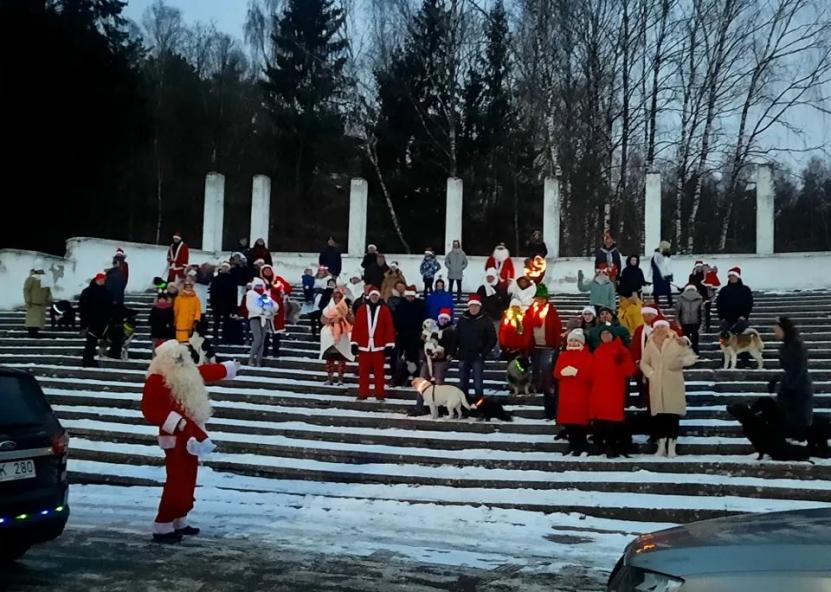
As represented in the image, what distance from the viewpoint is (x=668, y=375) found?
11.1 m

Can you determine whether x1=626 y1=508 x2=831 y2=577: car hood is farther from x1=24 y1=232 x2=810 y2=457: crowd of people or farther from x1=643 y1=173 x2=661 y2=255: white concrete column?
x1=643 y1=173 x2=661 y2=255: white concrete column

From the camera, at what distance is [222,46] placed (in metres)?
54.8

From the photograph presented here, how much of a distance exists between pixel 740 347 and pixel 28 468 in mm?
11820

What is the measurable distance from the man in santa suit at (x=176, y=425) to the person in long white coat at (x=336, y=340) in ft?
23.0

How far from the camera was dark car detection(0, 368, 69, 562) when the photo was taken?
250 inches

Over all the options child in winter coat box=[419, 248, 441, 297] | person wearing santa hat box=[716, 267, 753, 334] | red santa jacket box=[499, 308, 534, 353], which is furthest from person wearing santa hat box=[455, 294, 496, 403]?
child in winter coat box=[419, 248, 441, 297]

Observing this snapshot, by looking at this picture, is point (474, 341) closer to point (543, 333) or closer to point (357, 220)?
point (543, 333)

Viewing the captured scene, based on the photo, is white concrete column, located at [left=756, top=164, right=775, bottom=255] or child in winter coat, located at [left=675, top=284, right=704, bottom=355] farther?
white concrete column, located at [left=756, top=164, right=775, bottom=255]

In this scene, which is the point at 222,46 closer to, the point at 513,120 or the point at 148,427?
the point at 513,120

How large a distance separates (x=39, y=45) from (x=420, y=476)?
25.9 m

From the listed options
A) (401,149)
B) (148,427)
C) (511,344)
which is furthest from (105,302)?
(401,149)

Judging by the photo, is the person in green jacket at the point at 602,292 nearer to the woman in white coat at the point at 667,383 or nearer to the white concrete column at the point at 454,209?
the woman in white coat at the point at 667,383

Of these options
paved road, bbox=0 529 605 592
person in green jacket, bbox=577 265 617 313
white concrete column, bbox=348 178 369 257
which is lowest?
paved road, bbox=0 529 605 592

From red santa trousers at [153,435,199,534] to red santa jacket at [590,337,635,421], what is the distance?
5343 millimetres
